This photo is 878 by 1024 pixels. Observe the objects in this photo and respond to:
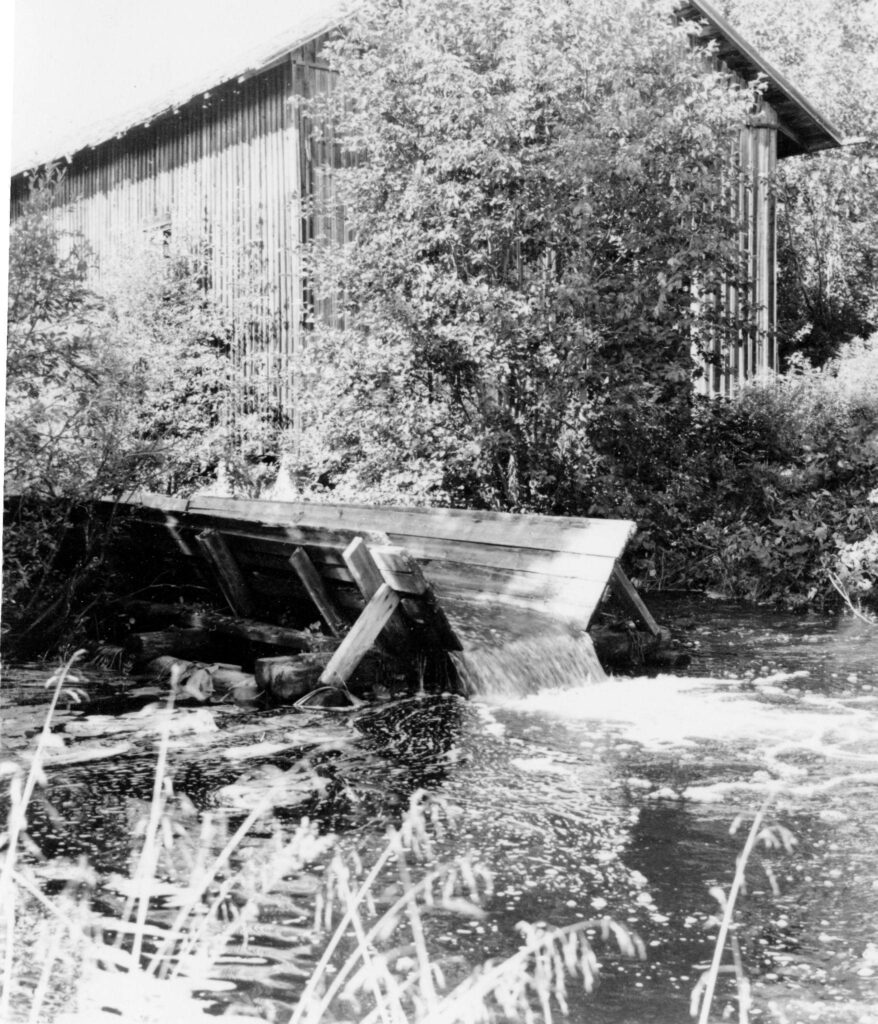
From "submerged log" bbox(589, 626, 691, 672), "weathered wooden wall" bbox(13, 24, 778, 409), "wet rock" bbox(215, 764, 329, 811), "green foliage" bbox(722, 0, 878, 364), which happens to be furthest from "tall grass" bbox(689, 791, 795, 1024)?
"green foliage" bbox(722, 0, 878, 364)

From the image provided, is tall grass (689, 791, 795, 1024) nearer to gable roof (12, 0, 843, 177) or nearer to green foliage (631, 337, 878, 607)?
gable roof (12, 0, 843, 177)

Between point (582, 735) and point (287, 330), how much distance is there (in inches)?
274

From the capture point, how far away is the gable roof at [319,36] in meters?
9.30

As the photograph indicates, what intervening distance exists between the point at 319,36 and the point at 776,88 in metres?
5.38

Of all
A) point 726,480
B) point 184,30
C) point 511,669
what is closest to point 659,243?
point 726,480

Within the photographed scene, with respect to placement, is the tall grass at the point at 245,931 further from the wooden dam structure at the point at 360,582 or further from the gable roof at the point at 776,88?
the gable roof at the point at 776,88

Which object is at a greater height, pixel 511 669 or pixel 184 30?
pixel 184 30

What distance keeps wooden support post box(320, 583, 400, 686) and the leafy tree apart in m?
3.57

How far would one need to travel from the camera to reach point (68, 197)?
10547mm

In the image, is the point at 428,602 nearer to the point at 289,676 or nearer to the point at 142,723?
the point at 289,676

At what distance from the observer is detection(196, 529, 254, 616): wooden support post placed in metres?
6.46

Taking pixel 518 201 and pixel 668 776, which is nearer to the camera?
pixel 668 776

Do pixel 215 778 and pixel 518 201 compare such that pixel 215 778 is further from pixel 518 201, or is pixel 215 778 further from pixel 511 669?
pixel 518 201

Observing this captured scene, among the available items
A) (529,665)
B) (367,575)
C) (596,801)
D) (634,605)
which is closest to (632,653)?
(634,605)
